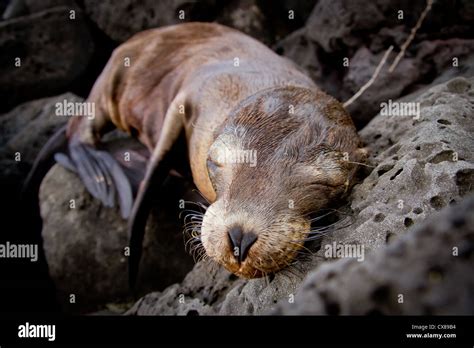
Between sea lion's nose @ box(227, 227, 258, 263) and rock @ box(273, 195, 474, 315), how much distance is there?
1115 mm

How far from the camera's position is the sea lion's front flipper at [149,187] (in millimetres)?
3785

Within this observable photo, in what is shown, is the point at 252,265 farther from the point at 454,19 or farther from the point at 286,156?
the point at 454,19

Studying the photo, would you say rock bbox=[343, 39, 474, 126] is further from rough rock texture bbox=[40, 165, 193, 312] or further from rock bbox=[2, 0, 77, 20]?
rock bbox=[2, 0, 77, 20]

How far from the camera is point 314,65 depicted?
5086 millimetres

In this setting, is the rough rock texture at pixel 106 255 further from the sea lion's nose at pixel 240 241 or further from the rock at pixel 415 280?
the rock at pixel 415 280

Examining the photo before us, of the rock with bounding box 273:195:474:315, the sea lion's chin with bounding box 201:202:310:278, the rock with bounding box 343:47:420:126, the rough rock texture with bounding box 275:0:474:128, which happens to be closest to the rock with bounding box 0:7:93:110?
the rough rock texture with bounding box 275:0:474:128

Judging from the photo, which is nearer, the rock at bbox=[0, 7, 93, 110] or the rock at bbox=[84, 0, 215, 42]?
the rock at bbox=[84, 0, 215, 42]

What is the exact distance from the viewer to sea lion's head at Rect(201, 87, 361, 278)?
2.13 metres

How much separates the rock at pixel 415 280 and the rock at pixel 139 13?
497cm

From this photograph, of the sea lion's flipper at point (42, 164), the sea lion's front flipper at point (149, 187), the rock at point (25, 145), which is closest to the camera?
the sea lion's front flipper at point (149, 187)

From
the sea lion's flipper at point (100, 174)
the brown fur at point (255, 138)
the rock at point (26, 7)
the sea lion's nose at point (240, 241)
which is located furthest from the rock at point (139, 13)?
the sea lion's nose at point (240, 241)

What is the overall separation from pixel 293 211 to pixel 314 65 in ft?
10.0

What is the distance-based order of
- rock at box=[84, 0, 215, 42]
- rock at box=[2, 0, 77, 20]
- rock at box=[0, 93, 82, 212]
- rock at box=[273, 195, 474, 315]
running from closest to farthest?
rock at box=[273, 195, 474, 315] → rock at box=[0, 93, 82, 212] → rock at box=[84, 0, 215, 42] → rock at box=[2, 0, 77, 20]

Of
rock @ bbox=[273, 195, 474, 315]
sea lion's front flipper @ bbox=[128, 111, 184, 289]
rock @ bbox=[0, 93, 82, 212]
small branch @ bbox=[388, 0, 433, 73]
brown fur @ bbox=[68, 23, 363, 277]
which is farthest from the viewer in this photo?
rock @ bbox=[0, 93, 82, 212]
